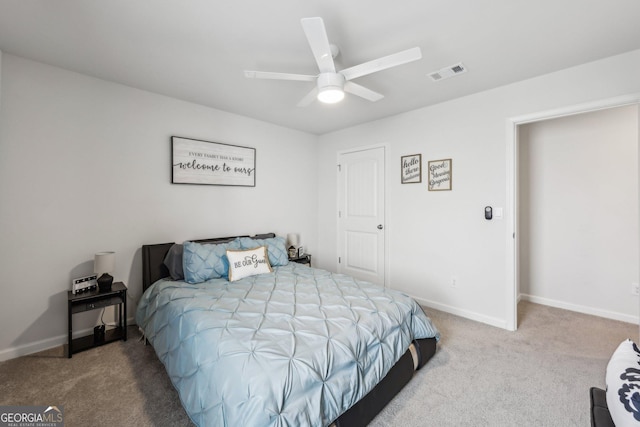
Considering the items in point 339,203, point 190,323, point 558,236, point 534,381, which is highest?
point 339,203

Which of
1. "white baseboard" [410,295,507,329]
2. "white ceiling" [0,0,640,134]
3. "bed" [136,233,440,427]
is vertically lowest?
"white baseboard" [410,295,507,329]

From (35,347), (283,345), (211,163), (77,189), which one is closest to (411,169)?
(211,163)

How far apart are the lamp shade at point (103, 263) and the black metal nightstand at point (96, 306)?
0.18m

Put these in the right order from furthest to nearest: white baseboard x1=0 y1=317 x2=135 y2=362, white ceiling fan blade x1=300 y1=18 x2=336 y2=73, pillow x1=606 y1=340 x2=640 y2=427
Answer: white baseboard x1=0 y1=317 x2=135 y2=362, white ceiling fan blade x1=300 y1=18 x2=336 y2=73, pillow x1=606 y1=340 x2=640 y2=427

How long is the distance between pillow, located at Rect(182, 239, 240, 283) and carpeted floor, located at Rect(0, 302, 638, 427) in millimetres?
731

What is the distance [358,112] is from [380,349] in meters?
2.87

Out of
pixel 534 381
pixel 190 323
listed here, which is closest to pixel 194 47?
pixel 190 323

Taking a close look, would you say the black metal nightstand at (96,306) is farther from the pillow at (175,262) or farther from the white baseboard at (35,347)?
the pillow at (175,262)

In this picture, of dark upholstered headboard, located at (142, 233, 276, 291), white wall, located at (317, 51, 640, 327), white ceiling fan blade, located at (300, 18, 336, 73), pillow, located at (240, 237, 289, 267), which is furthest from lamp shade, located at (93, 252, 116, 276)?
white wall, located at (317, 51, 640, 327)

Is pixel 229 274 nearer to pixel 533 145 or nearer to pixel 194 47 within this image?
pixel 194 47

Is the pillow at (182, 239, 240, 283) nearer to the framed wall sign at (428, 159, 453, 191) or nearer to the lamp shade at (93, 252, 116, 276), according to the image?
the lamp shade at (93, 252, 116, 276)

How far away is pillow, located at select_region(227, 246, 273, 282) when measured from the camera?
2729 millimetres

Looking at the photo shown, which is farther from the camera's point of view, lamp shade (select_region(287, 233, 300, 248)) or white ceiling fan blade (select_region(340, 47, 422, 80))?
lamp shade (select_region(287, 233, 300, 248))

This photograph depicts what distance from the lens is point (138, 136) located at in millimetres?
2885
